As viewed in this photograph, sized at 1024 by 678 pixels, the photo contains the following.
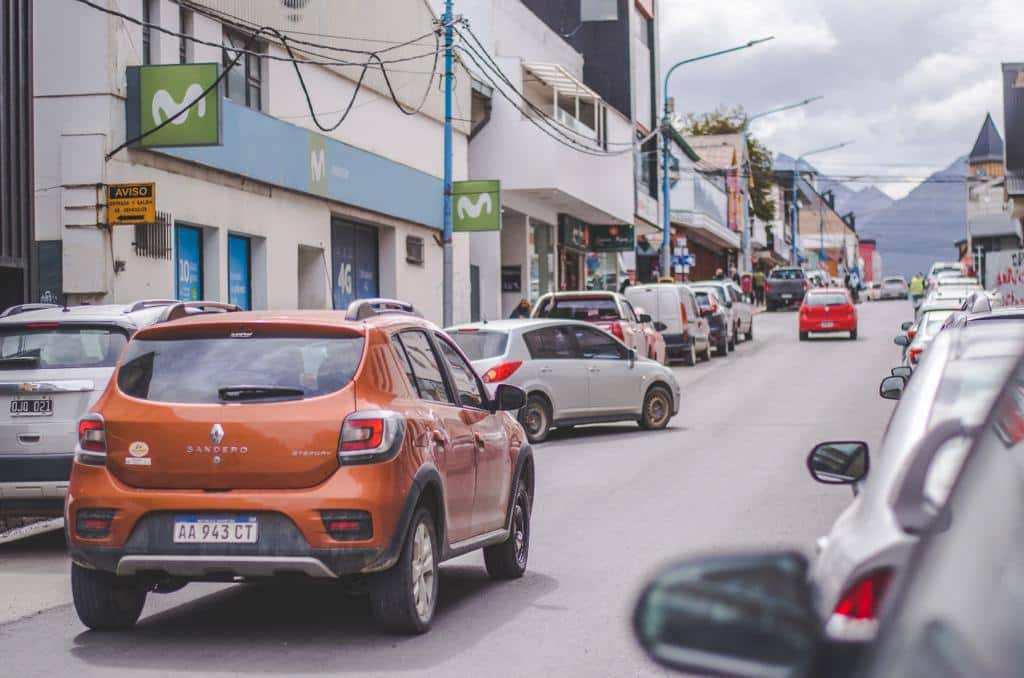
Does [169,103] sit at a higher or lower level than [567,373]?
higher

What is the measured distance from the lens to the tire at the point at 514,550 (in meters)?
9.58

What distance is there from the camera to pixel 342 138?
29.0m

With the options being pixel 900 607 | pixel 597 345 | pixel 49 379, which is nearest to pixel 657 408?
pixel 597 345

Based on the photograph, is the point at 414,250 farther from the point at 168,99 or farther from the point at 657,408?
the point at 657,408

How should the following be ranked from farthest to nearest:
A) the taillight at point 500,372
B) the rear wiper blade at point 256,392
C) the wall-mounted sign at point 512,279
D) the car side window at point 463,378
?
the wall-mounted sign at point 512,279, the taillight at point 500,372, the car side window at point 463,378, the rear wiper blade at point 256,392

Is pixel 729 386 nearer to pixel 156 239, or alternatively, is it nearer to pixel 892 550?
pixel 156 239

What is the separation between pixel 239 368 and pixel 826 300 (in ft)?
129

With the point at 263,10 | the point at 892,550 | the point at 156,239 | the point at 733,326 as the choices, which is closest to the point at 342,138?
the point at 263,10

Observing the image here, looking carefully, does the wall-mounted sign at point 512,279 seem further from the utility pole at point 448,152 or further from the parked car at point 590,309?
the parked car at point 590,309

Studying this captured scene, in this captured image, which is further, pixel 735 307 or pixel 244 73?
pixel 735 307

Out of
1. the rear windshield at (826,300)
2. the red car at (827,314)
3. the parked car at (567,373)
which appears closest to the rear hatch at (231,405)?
the parked car at (567,373)

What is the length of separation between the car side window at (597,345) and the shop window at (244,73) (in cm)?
708

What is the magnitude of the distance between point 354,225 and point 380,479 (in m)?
23.9

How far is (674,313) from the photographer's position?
34.7 m
